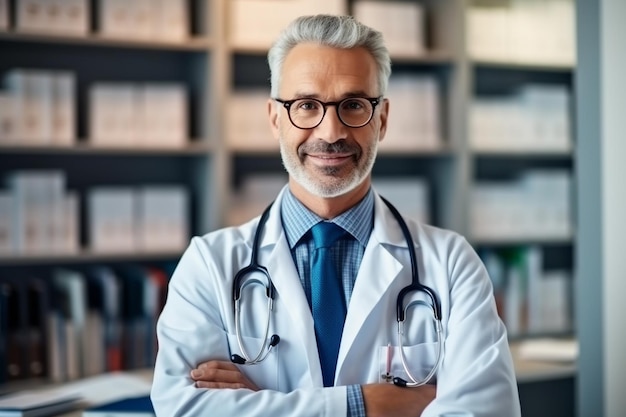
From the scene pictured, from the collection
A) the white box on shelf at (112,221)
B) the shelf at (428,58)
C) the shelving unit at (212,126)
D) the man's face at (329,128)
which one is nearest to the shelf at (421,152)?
the shelving unit at (212,126)

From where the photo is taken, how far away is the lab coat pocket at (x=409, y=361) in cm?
180

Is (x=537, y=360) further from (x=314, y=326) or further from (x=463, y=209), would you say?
(x=314, y=326)

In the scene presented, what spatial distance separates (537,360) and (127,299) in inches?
63.8

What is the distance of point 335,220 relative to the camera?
6.27 feet

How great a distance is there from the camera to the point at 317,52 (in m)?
1.82

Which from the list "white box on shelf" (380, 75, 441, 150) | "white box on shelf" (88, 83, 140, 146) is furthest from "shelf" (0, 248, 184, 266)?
"white box on shelf" (380, 75, 441, 150)

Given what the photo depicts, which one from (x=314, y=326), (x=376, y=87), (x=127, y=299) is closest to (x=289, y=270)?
(x=314, y=326)

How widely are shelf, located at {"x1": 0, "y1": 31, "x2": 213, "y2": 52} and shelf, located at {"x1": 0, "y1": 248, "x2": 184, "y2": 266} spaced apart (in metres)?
0.83

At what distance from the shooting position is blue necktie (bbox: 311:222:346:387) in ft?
5.94

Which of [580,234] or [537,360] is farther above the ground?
[580,234]

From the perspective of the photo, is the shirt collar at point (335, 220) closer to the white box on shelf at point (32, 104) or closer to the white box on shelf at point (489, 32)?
the white box on shelf at point (32, 104)

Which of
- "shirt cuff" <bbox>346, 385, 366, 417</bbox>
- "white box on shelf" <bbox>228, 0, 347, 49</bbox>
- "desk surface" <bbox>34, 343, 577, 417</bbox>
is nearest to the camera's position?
"shirt cuff" <bbox>346, 385, 366, 417</bbox>

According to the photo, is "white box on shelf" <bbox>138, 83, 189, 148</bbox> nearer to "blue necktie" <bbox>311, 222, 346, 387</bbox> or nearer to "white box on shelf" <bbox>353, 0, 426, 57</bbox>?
"white box on shelf" <bbox>353, 0, 426, 57</bbox>

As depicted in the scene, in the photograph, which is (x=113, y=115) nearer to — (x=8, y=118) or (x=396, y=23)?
(x=8, y=118)
